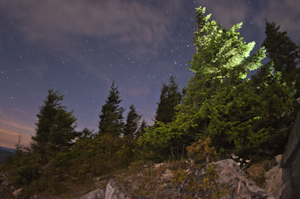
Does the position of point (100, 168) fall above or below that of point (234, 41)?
below

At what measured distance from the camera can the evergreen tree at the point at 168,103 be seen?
21828 mm

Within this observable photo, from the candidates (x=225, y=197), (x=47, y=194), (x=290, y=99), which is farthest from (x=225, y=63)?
(x=47, y=194)

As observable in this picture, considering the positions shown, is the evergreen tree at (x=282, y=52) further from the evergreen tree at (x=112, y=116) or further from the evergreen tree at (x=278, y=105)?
the evergreen tree at (x=112, y=116)

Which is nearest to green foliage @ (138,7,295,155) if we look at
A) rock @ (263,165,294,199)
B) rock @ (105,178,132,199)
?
rock @ (263,165,294,199)

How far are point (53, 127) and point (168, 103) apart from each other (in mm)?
15024

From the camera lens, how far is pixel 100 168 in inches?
451

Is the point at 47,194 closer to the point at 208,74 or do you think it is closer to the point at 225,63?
the point at 208,74

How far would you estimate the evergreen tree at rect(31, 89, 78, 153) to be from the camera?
13.5 metres

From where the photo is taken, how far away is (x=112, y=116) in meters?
22.9

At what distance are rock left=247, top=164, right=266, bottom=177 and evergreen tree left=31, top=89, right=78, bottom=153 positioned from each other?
46.2 ft

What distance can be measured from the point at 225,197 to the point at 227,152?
462 centimetres

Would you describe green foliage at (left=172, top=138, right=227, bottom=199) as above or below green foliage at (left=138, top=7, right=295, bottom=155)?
below

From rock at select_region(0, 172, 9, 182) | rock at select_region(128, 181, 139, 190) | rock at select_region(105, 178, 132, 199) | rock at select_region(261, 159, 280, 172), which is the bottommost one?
rock at select_region(0, 172, 9, 182)

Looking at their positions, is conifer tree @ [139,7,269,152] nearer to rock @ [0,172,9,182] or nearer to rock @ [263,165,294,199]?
rock @ [263,165,294,199]
